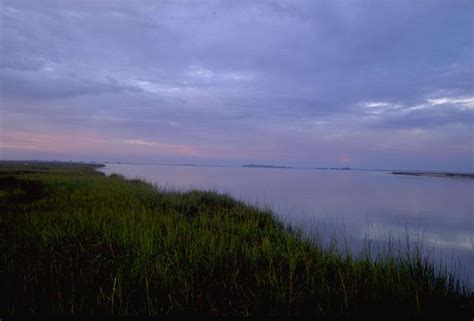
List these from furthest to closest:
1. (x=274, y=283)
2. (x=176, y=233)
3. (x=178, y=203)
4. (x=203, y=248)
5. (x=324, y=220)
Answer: (x=324, y=220)
(x=178, y=203)
(x=176, y=233)
(x=203, y=248)
(x=274, y=283)

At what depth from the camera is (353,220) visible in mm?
14922

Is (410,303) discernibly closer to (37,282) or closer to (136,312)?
(136,312)

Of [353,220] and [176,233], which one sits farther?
[353,220]

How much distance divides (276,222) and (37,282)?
783 centimetres

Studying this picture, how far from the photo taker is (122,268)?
189 inches

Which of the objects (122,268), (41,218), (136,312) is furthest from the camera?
(41,218)

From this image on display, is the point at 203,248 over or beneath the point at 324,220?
over

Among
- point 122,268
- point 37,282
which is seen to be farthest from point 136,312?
point 37,282

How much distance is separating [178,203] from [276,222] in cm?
457

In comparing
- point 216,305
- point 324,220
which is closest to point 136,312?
point 216,305

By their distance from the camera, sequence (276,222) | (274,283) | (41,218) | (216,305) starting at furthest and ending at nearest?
(276,222) < (41,218) < (274,283) < (216,305)

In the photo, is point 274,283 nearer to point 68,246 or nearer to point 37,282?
point 37,282

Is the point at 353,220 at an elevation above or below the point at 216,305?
below

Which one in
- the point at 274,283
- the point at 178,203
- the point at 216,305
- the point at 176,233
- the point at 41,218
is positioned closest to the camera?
the point at 216,305
